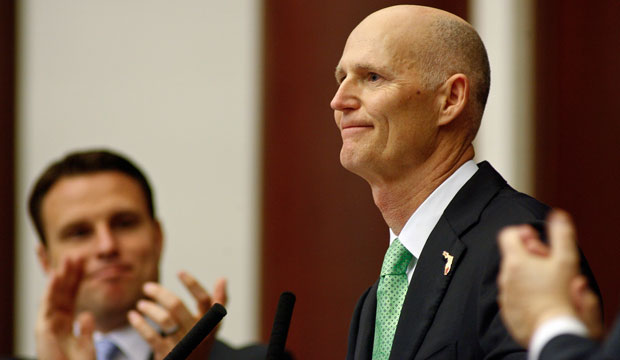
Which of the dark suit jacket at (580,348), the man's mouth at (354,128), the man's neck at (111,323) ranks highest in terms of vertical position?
the man's mouth at (354,128)

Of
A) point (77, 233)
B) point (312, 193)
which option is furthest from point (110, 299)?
point (312, 193)

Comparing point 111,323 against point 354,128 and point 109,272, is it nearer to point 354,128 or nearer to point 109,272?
point 109,272

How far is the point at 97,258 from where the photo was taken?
3.12m

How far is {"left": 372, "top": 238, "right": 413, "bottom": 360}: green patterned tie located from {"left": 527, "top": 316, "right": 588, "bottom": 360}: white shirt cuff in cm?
69

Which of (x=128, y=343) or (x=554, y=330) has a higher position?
(x=554, y=330)

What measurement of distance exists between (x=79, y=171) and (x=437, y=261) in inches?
66.4

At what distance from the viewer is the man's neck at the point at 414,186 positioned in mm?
2123

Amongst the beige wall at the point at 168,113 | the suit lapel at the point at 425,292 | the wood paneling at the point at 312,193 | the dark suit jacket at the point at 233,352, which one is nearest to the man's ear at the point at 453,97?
the suit lapel at the point at 425,292

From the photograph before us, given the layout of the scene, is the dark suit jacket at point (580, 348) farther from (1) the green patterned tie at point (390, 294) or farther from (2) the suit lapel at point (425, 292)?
(1) the green patterned tie at point (390, 294)

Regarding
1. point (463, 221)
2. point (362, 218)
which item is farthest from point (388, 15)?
point (362, 218)

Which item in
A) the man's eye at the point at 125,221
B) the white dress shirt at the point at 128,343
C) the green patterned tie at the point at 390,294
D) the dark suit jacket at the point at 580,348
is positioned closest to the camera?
the dark suit jacket at the point at 580,348

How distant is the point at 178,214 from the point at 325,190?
1.18 metres

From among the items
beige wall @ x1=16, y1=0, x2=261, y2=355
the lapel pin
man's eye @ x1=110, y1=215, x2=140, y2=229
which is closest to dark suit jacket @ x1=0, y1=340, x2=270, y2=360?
man's eye @ x1=110, y1=215, x2=140, y2=229

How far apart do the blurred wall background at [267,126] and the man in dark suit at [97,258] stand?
719 millimetres
